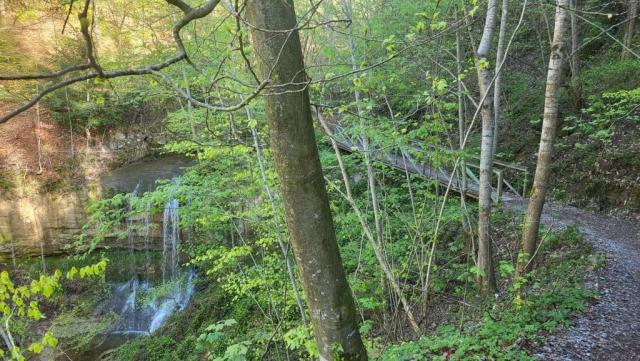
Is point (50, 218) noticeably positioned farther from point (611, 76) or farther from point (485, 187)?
point (611, 76)

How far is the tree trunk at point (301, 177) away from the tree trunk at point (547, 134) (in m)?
3.36

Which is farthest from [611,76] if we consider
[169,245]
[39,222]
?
[39,222]

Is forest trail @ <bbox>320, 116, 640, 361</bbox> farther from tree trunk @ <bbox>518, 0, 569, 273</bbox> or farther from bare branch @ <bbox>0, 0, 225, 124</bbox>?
bare branch @ <bbox>0, 0, 225, 124</bbox>

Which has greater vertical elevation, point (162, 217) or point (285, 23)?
point (285, 23)

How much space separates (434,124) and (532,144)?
7.54 meters

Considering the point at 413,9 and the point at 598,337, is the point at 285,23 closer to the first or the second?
the point at 598,337

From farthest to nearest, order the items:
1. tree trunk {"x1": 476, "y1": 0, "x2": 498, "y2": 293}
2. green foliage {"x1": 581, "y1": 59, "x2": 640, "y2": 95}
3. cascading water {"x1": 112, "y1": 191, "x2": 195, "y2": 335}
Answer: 1. cascading water {"x1": 112, "y1": 191, "x2": 195, "y2": 335}
2. green foliage {"x1": 581, "y1": 59, "x2": 640, "y2": 95}
3. tree trunk {"x1": 476, "y1": 0, "x2": 498, "y2": 293}

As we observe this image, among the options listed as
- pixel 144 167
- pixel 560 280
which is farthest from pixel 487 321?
pixel 144 167

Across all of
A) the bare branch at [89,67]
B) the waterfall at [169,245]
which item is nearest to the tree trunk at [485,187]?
the bare branch at [89,67]

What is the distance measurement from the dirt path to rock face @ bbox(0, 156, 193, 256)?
10.1m

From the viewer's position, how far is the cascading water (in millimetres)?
10094

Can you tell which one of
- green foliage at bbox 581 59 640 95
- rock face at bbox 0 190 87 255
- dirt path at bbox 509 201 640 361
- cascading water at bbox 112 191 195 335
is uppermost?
green foliage at bbox 581 59 640 95

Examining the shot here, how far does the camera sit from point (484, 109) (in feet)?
14.6

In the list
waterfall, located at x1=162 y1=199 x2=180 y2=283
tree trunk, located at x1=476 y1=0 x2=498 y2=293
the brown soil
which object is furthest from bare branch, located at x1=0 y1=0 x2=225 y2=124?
the brown soil
